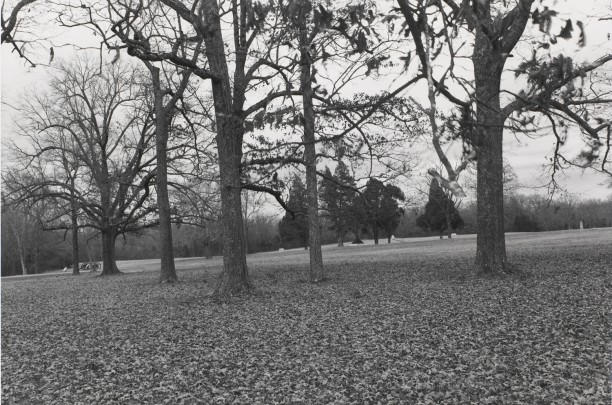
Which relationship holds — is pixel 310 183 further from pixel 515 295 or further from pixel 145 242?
pixel 145 242

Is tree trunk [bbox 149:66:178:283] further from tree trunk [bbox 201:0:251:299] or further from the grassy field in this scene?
tree trunk [bbox 201:0:251:299]

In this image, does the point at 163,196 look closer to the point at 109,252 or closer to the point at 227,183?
the point at 227,183

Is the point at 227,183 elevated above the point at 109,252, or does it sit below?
above

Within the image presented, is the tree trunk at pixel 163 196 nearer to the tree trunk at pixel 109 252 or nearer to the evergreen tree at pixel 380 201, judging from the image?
the evergreen tree at pixel 380 201

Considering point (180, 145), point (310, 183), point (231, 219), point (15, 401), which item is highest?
point (180, 145)

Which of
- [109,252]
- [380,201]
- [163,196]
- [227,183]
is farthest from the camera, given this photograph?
[109,252]

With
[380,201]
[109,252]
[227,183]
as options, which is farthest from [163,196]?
[109,252]

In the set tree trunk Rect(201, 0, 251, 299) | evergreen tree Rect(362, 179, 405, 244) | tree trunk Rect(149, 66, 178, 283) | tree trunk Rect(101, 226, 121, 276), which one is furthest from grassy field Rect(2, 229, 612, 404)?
tree trunk Rect(101, 226, 121, 276)

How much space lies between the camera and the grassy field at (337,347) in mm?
5125

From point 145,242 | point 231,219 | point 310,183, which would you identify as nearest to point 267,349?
point 231,219

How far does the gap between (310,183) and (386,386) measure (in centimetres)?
882

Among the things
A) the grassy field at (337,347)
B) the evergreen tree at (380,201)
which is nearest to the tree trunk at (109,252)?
the grassy field at (337,347)

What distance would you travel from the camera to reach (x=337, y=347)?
6.80 meters

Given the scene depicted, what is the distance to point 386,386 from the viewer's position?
5164mm
